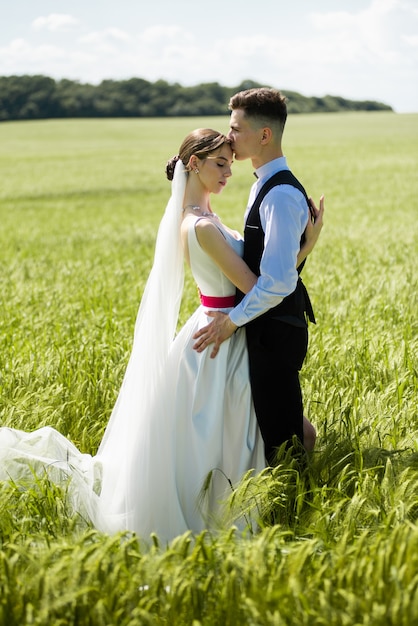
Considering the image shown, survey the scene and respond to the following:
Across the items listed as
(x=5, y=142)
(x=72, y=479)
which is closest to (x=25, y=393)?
(x=72, y=479)

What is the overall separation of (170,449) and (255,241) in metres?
1.16

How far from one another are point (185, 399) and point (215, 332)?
0.40 m

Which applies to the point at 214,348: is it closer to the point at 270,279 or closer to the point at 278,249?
the point at 270,279

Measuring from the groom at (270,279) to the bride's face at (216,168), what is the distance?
0.22 feet

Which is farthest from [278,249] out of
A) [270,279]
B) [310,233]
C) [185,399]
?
[185,399]

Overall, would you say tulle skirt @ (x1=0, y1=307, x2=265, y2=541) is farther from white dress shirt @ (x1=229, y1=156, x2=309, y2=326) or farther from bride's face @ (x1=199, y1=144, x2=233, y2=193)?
bride's face @ (x1=199, y1=144, x2=233, y2=193)

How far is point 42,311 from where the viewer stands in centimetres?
828

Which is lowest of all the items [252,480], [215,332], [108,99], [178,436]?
[252,480]

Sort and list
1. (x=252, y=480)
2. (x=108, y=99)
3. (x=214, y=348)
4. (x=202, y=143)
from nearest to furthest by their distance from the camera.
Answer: (x=252, y=480)
(x=202, y=143)
(x=214, y=348)
(x=108, y=99)

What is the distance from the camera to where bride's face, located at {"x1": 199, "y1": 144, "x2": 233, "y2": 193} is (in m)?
3.93

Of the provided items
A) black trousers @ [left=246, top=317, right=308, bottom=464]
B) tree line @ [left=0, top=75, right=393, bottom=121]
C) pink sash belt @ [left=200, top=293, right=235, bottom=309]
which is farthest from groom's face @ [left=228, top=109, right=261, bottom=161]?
tree line @ [left=0, top=75, right=393, bottom=121]

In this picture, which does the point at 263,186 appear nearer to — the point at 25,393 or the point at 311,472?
the point at 311,472

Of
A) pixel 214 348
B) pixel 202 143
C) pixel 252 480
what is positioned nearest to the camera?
pixel 252 480

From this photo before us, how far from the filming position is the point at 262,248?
3.97 meters
